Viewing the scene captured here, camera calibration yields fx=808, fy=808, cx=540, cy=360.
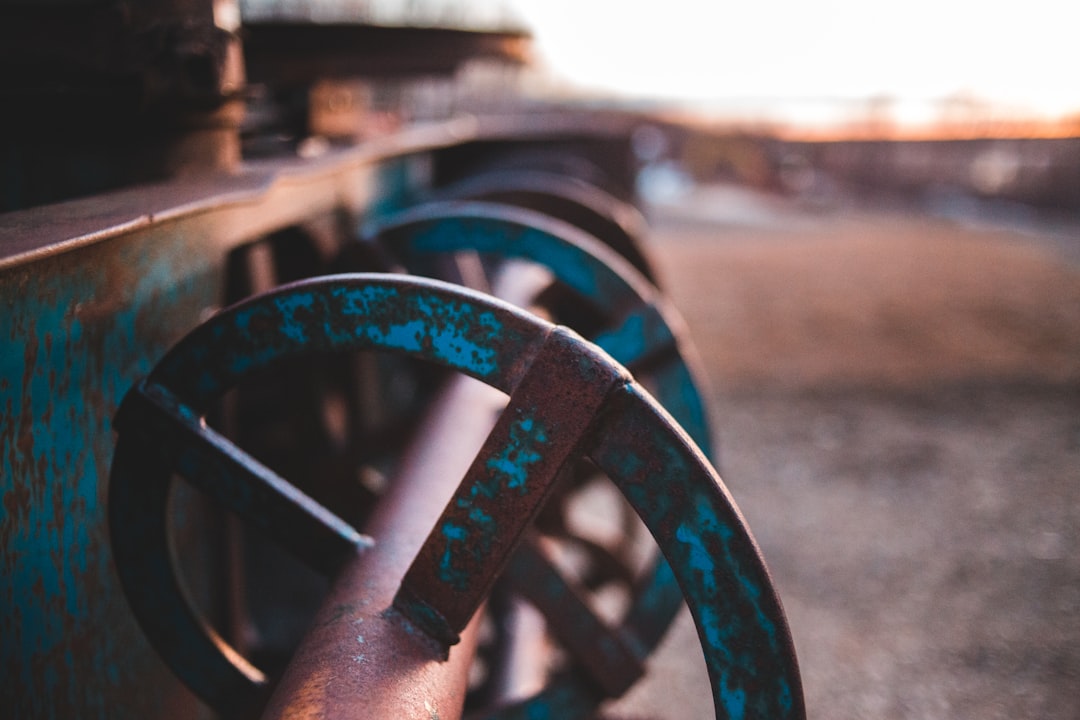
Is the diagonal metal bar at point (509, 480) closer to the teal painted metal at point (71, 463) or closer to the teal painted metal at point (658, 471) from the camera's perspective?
the teal painted metal at point (658, 471)

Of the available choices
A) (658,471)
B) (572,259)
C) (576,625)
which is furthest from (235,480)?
(572,259)

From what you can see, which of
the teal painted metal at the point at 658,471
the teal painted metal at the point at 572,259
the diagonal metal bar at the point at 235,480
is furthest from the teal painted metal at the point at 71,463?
the teal painted metal at the point at 572,259

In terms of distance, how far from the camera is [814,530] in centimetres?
298

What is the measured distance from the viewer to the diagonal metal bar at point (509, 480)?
32.7 inches

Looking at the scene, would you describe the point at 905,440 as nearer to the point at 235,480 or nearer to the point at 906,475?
the point at 906,475

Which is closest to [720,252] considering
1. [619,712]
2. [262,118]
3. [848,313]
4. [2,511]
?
[848,313]

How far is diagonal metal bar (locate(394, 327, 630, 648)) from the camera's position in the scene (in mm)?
831

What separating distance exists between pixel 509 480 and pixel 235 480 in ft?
1.37

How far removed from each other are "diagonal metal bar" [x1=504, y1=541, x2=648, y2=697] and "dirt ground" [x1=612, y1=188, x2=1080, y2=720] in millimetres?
849

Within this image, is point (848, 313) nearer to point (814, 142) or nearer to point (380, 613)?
point (380, 613)

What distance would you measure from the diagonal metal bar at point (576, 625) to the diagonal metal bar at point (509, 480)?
1.78ft

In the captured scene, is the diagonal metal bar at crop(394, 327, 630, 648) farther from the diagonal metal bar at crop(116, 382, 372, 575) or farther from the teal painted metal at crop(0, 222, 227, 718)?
the teal painted metal at crop(0, 222, 227, 718)

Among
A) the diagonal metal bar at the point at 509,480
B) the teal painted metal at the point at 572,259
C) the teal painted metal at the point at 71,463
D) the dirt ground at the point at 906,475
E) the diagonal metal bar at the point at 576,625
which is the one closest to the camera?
the diagonal metal bar at the point at 509,480

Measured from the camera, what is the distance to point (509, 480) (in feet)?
2.82
